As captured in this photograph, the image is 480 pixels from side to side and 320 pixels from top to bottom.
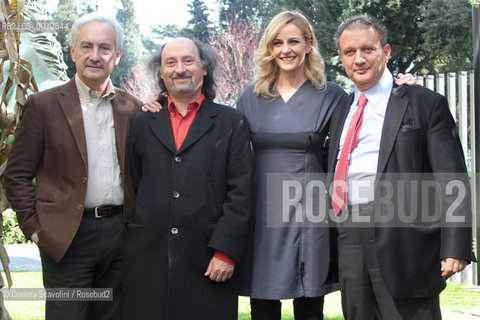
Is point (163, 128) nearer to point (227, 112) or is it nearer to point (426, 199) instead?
point (227, 112)

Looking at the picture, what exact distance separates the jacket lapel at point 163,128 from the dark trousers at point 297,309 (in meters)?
1.11

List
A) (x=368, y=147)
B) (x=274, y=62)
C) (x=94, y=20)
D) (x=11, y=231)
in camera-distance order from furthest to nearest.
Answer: (x=11, y=231) → (x=274, y=62) → (x=94, y=20) → (x=368, y=147)

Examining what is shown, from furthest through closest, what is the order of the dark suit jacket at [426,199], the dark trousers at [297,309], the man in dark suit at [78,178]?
the dark trousers at [297,309] → the man in dark suit at [78,178] → the dark suit jacket at [426,199]

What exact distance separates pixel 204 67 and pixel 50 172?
3.61 ft

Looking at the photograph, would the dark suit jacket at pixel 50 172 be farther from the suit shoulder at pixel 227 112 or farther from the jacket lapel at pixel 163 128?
the suit shoulder at pixel 227 112

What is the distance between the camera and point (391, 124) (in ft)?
10.1

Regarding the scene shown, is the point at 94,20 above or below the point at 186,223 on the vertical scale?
above

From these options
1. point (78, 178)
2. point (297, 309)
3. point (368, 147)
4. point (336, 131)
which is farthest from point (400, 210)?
point (78, 178)

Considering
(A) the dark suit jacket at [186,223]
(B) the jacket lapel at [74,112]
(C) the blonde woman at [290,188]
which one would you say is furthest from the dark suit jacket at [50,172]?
(C) the blonde woman at [290,188]

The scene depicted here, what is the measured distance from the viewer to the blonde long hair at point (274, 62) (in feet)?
11.6

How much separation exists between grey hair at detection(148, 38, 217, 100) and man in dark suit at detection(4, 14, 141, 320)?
274 millimetres

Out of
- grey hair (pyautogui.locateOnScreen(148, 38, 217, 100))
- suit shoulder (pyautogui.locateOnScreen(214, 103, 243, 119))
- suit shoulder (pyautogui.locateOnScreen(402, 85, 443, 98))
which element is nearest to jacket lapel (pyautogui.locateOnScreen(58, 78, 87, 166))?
grey hair (pyautogui.locateOnScreen(148, 38, 217, 100))

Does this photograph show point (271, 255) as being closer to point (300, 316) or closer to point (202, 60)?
point (300, 316)

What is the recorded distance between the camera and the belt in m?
3.25
